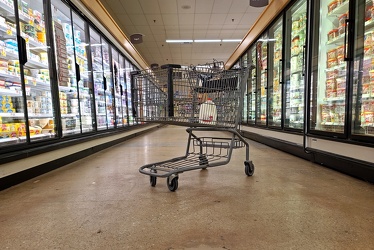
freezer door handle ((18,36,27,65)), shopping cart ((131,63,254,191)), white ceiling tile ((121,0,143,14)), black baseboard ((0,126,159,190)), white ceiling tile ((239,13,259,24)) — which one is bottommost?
black baseboard ((0,126,159,190))

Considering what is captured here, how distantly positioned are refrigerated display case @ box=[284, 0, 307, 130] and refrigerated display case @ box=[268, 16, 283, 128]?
1.25 feet

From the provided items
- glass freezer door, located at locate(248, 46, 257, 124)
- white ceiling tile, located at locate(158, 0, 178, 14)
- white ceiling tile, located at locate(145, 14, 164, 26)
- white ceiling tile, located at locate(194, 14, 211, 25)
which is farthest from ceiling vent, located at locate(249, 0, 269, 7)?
white ceiling tile, located at locate(145, 14, 164, 26)

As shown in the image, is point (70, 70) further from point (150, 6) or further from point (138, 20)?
point (138, 20)

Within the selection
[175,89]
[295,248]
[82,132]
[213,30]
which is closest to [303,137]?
[175,89]

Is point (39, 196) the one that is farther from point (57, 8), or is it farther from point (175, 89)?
point (57, 8)

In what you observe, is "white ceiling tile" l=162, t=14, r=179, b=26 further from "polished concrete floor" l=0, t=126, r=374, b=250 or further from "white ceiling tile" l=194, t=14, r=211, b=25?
"polished concrete floor" l=0, t=126, r=374, b=250

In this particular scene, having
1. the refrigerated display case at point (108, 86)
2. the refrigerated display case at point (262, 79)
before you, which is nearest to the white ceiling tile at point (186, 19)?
the refrigerated display case at point (262, 79)

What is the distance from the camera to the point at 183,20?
7520mm

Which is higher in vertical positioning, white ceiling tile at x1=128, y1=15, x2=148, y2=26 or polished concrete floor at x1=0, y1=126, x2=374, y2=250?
white ceiling tile at x1=128, y1=15, x2=148, y2=26

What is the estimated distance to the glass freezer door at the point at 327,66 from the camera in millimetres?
2674

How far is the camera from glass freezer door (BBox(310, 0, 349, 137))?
267cm

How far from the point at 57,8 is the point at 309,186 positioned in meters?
4.09

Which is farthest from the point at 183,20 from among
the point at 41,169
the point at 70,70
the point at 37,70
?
the point at 41,169

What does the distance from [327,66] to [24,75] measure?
12.4 feet
